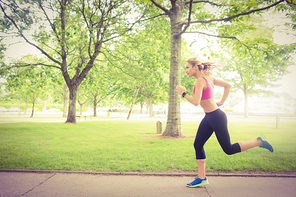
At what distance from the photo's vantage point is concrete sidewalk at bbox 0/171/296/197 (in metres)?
3.30

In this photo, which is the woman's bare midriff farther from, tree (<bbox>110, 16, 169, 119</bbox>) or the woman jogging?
tree (<bbox>110, 16, 169, 119</bbox>)

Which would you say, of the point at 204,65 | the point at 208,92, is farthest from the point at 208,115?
the point at 204,65

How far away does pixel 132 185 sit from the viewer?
144 inches

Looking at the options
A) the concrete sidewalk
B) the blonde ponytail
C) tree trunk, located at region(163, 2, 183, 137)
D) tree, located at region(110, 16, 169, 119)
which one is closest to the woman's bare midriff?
the blonde ponytail

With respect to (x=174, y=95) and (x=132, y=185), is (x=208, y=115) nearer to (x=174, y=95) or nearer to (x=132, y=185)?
(x=132, y=185)

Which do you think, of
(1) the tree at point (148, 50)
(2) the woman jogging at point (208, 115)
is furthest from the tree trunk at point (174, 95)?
(2) the woman jogging at point (208, 115)

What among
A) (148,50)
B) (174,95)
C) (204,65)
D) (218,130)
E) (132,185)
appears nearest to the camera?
(218,130)

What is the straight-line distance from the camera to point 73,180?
3947mm

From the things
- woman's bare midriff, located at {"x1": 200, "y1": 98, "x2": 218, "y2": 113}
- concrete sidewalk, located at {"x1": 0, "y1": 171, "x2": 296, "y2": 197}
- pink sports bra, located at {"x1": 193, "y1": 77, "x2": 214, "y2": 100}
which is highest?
pink sports bra, located at {"x1": 193, "y1": 77, "x2": 214, "y2": 100}

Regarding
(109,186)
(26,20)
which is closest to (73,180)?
(109,186)

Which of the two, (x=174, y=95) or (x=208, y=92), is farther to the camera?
(x=174, y=95)

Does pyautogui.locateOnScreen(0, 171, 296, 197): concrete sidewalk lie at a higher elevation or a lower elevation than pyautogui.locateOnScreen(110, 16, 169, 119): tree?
lower

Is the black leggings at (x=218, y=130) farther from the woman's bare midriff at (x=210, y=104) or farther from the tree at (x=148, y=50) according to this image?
the tree at (x=148, y=50)

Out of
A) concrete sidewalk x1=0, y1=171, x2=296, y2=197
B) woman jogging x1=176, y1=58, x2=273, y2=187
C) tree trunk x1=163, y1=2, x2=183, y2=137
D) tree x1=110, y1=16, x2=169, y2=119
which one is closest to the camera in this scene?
woman jogging x1=176, y1=58, x2=273, y2=187
